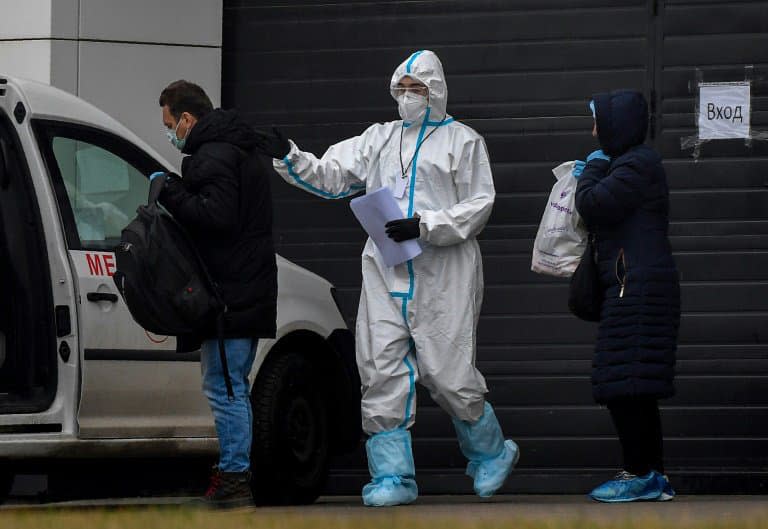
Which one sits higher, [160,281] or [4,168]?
[4,168]

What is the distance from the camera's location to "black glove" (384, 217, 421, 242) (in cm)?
785

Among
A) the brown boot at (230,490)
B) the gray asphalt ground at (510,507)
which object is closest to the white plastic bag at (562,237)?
the gray asphalt ground at (510,507)

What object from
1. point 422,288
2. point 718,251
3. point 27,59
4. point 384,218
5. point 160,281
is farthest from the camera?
point 27,59

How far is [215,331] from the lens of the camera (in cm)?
732

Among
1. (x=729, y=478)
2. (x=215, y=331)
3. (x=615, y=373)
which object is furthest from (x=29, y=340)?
(x=729, y=478)

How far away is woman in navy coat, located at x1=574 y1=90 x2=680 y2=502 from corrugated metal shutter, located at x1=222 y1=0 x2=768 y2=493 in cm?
186

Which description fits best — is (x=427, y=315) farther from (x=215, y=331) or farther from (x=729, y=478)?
(x=729, y=478)

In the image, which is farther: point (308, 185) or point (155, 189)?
point (308, 185)

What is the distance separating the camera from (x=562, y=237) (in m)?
7.96

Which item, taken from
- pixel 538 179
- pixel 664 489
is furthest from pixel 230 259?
pixel 538 179

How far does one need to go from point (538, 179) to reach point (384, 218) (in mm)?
2152

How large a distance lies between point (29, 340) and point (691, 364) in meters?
3.84

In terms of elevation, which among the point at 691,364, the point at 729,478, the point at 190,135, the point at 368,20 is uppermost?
the point at 368,20

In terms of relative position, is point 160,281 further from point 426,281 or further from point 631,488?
point 631,488
